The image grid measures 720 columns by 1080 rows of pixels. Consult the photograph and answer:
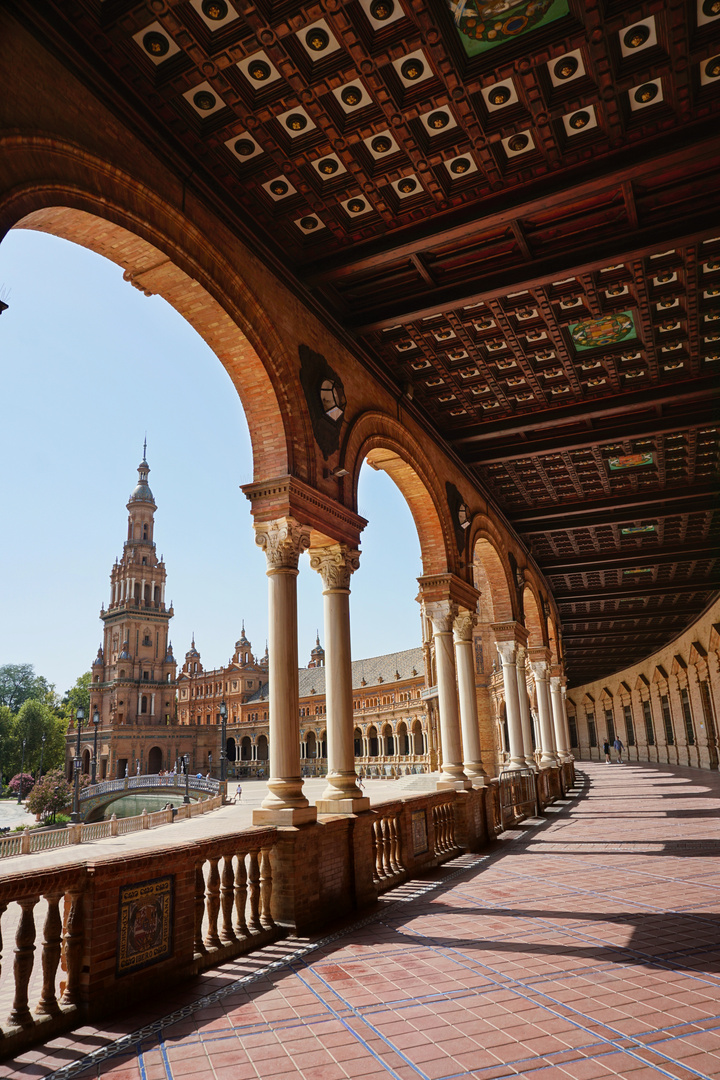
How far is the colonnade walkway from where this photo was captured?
374cm

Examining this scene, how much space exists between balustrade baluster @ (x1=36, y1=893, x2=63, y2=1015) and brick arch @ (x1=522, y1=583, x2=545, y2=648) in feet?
56.8

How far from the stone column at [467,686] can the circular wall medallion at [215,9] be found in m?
9.91

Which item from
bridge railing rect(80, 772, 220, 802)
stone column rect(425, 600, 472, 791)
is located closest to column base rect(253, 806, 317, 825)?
stone column rect(425, 600, 472, 791)

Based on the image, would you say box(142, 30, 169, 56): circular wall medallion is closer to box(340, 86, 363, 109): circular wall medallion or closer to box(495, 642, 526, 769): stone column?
box(340, 86, 363, 109): circular wall medallion

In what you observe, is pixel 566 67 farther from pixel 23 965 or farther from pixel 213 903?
pixel 23 965

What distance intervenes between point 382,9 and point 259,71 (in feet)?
3.73

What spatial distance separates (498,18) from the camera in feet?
18.3

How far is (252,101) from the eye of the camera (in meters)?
→ 6.27

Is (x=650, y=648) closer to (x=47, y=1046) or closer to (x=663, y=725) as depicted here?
(x=663, y=725)

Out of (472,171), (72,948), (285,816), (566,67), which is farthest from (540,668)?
(72,948)

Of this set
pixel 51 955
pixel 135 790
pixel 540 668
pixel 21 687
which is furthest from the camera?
pixel 21 687

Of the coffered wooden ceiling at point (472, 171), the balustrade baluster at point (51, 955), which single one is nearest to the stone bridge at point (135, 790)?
the coffered wooden ceiling at point (472, 171)

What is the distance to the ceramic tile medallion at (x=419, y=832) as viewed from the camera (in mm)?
9516

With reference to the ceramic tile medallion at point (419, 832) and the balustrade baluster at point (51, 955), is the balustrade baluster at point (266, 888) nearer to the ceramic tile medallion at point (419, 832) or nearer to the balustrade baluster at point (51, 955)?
the balustrade baluster at point (51, 955)
